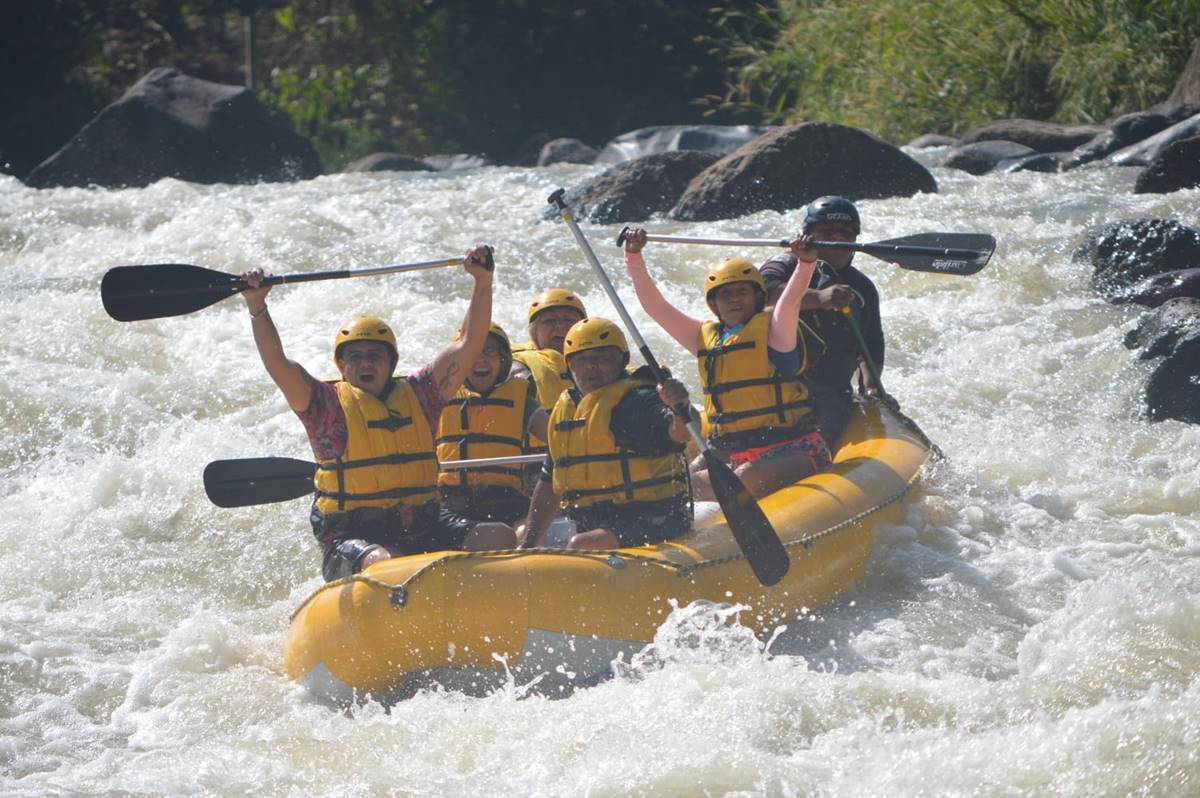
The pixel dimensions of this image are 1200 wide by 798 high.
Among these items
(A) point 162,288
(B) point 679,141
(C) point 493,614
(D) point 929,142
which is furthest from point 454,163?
(C) point 493,614

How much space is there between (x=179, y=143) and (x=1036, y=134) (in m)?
7.18

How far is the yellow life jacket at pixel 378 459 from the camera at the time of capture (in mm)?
5023

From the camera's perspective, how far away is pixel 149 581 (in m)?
6.07

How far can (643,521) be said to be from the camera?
5000 millimetres

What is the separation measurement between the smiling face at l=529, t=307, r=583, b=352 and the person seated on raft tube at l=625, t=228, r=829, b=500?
434mm

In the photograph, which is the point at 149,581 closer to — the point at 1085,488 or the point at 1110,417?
the point at 1085,488

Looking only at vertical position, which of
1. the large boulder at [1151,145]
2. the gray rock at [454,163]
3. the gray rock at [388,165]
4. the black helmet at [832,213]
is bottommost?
the gray rock at [454,163]

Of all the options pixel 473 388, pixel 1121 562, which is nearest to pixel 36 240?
pixel 473 388

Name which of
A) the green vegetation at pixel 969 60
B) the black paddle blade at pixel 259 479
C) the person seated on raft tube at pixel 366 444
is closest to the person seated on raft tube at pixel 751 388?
the person seated on raft tube at pixel 366 444

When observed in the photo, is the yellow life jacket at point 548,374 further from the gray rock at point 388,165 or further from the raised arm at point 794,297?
the gray rock at point 388,165

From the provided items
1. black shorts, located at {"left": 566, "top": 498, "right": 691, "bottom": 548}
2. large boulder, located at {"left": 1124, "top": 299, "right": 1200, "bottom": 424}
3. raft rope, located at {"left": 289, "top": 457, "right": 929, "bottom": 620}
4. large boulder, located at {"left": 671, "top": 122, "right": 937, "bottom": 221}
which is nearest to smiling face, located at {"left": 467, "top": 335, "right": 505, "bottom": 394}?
black shorts, located at {"left": 566, "top": 498, "right": 691, "bottom": 548}

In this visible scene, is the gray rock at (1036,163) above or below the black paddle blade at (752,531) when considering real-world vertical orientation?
above

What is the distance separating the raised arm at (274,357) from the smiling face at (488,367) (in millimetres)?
673

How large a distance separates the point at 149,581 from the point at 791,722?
9.42 ft
